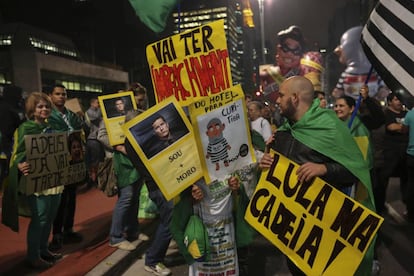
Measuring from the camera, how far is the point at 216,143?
9.93 feet

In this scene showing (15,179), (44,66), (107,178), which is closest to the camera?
(15,179)

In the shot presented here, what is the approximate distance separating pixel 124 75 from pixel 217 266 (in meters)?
47.7

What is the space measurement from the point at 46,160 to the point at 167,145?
1.79 meters

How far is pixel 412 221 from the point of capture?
579 centimetres

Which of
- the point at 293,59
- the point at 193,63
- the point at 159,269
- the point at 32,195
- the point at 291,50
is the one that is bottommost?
the point at 159,269

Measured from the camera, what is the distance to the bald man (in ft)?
8.53

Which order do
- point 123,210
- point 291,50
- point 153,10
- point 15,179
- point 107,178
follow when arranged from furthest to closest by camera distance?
point 291,50 < point 107,178 < point 123,210 < point 153,10 < point 15,179

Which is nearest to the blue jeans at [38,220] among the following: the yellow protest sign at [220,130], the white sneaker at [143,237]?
the white sneaker at [143,237]

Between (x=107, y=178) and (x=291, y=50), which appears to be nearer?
(x=107, y=178)

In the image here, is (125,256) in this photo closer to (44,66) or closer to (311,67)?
(311,67)

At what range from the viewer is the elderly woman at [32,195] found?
3814mm

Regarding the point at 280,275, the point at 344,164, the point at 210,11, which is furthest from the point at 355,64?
the point at 210,11

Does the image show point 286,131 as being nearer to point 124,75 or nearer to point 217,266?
point 217,266

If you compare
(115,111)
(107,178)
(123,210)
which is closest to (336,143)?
(123,210)
